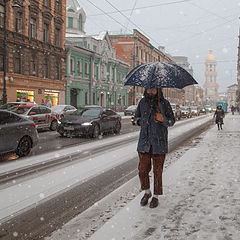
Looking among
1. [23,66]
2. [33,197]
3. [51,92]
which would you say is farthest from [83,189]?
[51,92]

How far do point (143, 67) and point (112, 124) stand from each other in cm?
1197

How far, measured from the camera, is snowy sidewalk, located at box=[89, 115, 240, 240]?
3.67 m

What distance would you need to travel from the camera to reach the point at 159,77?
4.49m

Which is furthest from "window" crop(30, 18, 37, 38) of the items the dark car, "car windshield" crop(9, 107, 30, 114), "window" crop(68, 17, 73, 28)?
the dark car

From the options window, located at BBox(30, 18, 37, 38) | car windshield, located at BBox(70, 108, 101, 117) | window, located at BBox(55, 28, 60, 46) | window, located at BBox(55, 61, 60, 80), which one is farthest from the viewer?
window, located at BBox(55, 28, 60, 46)

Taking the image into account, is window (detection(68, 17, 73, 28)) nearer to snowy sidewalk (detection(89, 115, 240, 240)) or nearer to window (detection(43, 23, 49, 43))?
window (detection(43, 23, 49, 43))

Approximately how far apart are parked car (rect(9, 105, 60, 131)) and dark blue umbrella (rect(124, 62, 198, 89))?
1259 cm

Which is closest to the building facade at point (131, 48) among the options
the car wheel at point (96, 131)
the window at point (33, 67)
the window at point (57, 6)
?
the window at point (57, 6)

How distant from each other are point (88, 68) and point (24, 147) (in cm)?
3439

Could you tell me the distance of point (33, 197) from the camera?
5113mm

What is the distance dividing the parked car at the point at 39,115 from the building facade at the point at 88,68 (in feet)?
62.5

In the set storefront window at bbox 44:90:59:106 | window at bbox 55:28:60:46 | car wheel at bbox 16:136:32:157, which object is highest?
window at bbox 55:28:60:46

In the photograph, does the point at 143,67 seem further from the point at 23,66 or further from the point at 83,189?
the point at 23,66

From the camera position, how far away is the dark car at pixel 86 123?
14.2 meters
